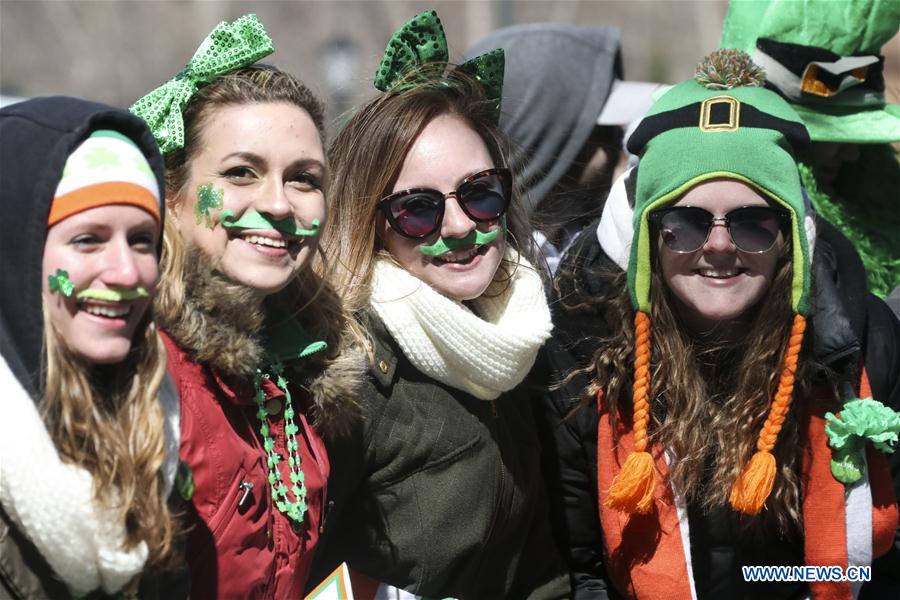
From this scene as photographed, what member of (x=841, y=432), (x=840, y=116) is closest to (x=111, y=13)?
(x=840, y=116)

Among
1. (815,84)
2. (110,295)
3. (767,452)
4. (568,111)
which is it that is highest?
(110,295)

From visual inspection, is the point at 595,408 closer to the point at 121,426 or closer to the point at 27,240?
the point at 121,426

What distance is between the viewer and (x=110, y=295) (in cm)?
211

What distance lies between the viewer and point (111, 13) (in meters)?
10.6

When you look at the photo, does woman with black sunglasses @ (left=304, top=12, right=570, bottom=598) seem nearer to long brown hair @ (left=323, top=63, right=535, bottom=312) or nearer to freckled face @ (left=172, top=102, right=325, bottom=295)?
long brown hair @ (left=323, top=63, right=535, bottom=312)

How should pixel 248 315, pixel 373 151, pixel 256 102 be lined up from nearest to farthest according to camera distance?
pixel 248 315, pixel 256 102, pixel 373 151

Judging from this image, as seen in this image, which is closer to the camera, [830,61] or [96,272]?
[96,272]

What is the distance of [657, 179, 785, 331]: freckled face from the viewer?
3018 mm

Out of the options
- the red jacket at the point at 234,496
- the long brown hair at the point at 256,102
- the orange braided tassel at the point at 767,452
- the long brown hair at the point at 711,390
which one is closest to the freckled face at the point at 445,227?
the long brown hair at the point at 256,102

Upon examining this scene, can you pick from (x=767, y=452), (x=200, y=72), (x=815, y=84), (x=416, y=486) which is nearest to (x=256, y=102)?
(x=200, y=72)

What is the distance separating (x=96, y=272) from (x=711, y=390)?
1851 mm

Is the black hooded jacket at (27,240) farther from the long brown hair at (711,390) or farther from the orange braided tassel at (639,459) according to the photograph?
the long brown hair at (711,390)

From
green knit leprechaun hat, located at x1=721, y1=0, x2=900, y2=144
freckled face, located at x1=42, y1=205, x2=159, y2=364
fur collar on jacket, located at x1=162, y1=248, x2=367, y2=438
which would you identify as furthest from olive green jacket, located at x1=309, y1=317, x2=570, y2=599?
green knit leprechaun hat, located at x1=721, y1=0, x2=900, y2=144

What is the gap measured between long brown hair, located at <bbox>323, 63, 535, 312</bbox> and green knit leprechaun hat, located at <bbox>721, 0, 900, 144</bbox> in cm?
129
